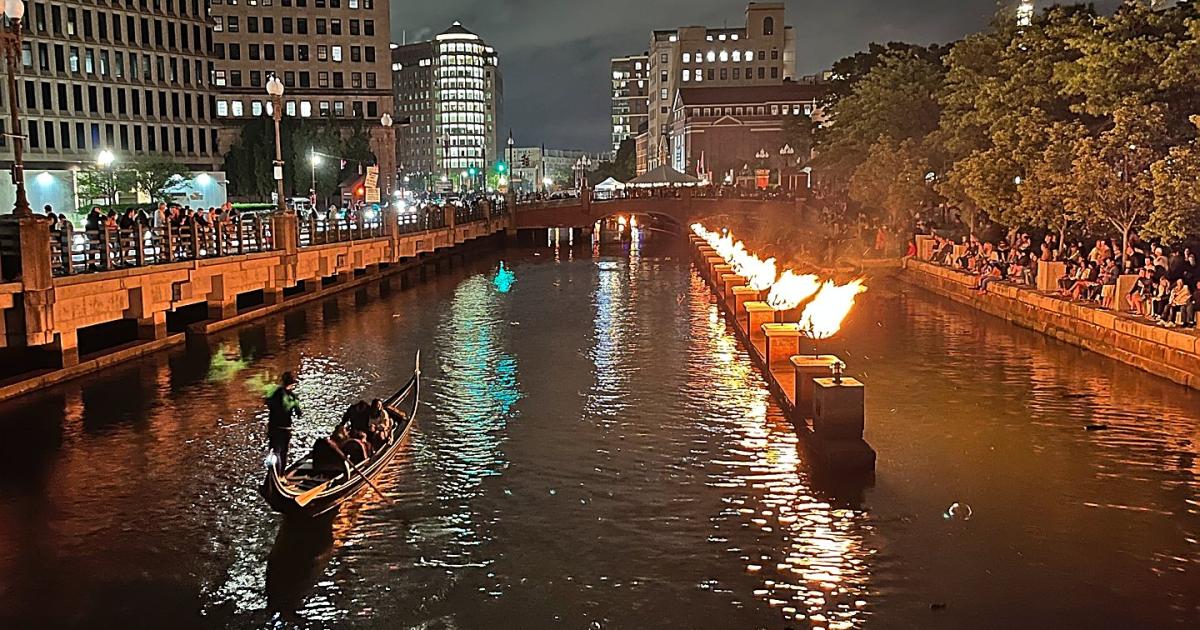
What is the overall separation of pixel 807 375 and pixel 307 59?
111 m

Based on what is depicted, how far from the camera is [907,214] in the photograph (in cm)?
6100

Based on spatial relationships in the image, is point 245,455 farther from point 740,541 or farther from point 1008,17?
point 1008,17

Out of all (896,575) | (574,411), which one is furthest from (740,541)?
(574,411)

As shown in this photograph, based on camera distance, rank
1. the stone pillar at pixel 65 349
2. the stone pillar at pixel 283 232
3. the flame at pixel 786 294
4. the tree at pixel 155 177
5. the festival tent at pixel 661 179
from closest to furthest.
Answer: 1. the stone pillar at pixel 65 349
2. the flame at pixel 786 294
3. the stone pillar at pixel 283 232
4. the tree at pixel 155 177
5. the festival tent at pixel 661 179

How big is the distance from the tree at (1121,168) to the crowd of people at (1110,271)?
1169 mm

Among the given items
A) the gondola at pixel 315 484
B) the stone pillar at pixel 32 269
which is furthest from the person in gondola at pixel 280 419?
the stone pillar at pixel 32 269

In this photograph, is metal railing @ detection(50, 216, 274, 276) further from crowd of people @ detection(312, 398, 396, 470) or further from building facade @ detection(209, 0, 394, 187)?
building facade @ detection(209, 0, 394, 187)

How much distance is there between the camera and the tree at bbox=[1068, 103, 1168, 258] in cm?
3058

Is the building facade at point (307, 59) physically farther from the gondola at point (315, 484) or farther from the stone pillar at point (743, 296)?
the gondola at point (315, 484)

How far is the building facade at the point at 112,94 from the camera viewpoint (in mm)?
93375

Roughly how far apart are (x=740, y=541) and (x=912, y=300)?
1251 inches

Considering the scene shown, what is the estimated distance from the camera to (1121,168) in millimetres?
32969

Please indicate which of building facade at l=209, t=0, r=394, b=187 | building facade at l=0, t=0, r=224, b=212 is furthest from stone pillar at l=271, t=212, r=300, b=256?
building facade at l=209, t=0, r=394, b=187

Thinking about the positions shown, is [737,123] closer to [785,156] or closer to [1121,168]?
[785,156]
